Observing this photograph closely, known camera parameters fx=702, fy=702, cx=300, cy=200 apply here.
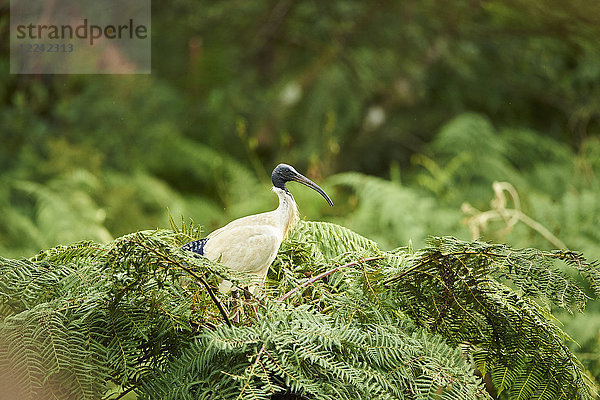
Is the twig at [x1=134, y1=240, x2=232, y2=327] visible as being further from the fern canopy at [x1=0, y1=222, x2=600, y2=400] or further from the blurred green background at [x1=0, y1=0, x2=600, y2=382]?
the blurred green background at [x1=0, y1=0, x2=600, y2=382]

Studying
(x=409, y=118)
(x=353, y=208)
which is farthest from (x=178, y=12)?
(x=353, y=208)

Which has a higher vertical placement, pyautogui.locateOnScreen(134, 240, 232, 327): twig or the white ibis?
pyautogui.locateOnScreen(134, 240, 232, 327): twig

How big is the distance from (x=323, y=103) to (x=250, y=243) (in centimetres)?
441

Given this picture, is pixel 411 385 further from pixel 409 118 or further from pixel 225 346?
pixel 409 118

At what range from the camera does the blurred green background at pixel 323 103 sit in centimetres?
512

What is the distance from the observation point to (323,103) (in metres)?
5.70

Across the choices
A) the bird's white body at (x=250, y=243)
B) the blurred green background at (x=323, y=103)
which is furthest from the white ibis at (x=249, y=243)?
the blurred green background at (x=323, y=103)

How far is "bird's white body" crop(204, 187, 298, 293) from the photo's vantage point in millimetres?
1384

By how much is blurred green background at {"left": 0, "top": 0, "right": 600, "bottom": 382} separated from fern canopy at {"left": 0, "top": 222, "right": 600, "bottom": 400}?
3620 millimetres

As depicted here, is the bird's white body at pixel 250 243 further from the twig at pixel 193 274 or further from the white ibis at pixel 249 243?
the twig at pixel 193 274

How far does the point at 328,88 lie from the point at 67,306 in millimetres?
4850

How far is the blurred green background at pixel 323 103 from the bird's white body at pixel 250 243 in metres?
3.30

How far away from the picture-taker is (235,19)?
6008 millimetres

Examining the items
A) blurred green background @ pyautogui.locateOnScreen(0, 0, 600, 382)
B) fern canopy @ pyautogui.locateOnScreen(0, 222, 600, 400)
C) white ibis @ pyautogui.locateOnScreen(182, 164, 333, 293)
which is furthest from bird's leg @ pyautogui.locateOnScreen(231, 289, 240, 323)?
blurred green background @ pyautogui.locateOnScreen(0, 0, 600, 382)
